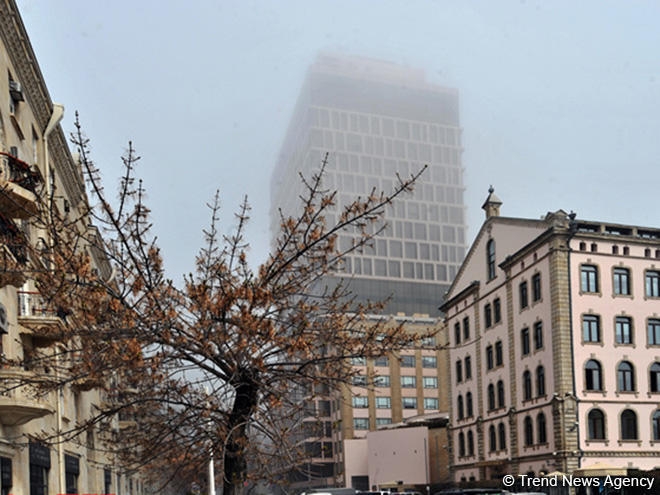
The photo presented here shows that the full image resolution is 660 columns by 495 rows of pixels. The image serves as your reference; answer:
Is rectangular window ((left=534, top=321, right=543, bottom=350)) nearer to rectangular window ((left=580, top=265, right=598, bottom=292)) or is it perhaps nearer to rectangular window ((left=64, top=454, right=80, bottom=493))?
rectangular window ((left=580, top=265, right=598, bottom=292))

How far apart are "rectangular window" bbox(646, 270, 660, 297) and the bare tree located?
1557 inches

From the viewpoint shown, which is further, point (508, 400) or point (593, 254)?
point (508, 400)

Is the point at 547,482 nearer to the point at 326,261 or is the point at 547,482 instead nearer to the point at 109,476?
the point at 109,476

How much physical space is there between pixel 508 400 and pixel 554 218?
1305 cm

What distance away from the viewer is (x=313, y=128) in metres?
161

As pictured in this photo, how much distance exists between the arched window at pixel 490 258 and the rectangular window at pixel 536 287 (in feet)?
22.0

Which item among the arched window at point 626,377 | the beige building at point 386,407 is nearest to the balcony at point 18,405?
the arched window at point 626,377

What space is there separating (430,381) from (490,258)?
1989 inches

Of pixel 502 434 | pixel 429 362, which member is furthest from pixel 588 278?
pixel 429 362

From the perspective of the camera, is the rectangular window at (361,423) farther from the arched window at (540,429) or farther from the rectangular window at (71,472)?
the rectangular window at (71,472)

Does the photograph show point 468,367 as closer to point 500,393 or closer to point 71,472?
point 500,393

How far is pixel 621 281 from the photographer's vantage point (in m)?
44.6

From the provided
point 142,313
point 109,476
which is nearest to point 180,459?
point 142,313

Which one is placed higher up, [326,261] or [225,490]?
[326,261]
